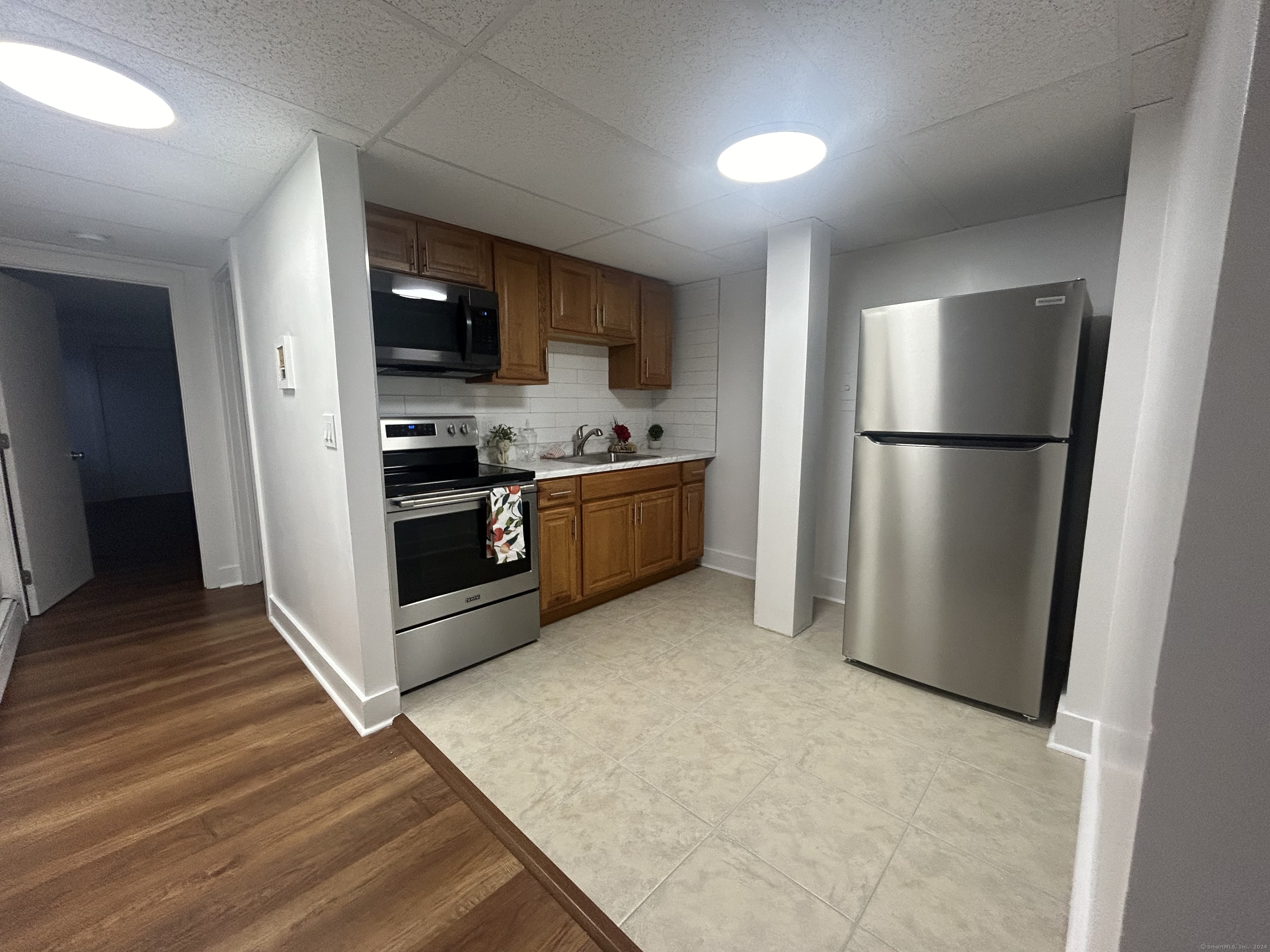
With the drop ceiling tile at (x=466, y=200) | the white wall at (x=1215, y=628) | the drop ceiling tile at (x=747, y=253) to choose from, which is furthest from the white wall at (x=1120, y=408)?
the drop ceiling tile at (x=466, y=200)

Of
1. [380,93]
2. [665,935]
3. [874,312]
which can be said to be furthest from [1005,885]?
[380,93]

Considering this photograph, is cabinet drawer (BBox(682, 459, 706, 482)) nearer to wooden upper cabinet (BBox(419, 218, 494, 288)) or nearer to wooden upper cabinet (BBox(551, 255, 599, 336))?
wooden upper cabinet (BBox(551, 255, 599, 336))

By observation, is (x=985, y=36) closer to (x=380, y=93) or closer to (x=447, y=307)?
(x=380, y=93)

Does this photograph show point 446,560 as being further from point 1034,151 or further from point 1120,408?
point 1034,151

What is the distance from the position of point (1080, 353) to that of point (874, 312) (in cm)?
71

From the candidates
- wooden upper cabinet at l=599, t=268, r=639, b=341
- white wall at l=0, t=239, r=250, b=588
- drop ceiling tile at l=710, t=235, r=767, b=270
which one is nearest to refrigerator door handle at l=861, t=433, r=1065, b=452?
drop ceiling tile at l=710, t=235, r=767, b=270

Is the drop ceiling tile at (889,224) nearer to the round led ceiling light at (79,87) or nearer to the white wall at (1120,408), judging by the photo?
the white wall at (1120,408)

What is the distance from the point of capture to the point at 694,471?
3.63 m

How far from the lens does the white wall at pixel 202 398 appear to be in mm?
3084

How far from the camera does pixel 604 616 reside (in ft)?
9.86

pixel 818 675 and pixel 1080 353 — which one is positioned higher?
pixel 1080 353

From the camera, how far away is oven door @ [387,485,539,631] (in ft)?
6.89

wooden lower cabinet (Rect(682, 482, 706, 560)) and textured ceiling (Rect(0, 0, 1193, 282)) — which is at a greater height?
textured ceiling (Rect(0, 0, 1193, 282))

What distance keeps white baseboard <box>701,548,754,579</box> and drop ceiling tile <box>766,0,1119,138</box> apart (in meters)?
2.76
